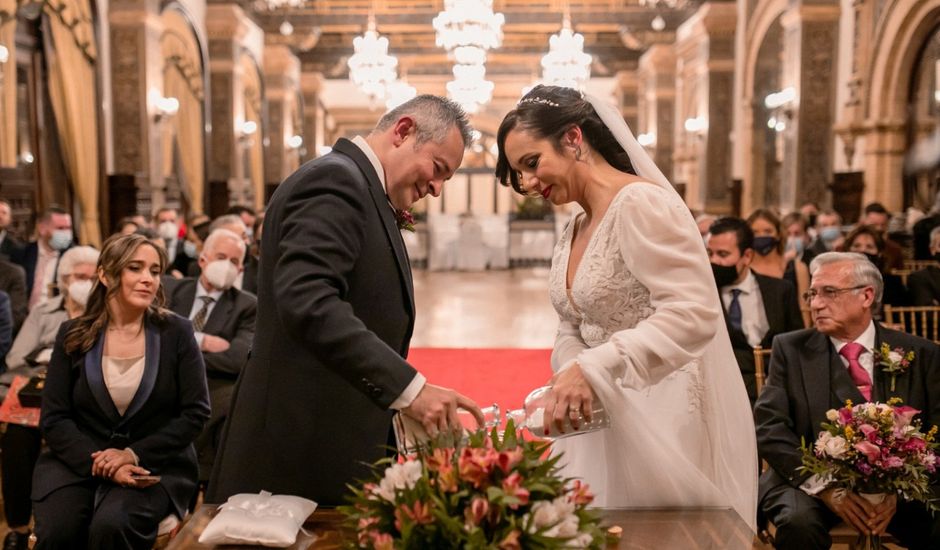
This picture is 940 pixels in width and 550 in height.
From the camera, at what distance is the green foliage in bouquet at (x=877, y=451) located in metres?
2.76

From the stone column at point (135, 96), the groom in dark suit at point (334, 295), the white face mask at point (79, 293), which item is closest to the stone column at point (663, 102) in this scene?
the stone column at point (135, 96)

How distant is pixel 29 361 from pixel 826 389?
369cm

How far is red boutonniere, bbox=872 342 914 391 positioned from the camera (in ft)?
10.6

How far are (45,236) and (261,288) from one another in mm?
5959

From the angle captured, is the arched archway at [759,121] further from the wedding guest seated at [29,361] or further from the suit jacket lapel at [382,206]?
the suit jacket lapel at [382,206]

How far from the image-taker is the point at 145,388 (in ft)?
11.4

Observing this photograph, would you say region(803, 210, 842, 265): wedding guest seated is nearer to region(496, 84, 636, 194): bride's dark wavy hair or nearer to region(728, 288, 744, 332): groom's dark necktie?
region(728, 288, 744, 332): groom's dark necktie

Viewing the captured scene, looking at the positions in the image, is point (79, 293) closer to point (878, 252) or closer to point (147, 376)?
point (147, 376)

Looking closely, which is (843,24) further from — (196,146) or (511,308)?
(196,146)

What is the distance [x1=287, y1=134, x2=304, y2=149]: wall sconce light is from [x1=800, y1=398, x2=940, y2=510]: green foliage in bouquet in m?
21.3

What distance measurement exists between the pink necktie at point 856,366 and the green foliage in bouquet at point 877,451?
51 centimetres

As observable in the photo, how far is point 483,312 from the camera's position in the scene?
1305 cm

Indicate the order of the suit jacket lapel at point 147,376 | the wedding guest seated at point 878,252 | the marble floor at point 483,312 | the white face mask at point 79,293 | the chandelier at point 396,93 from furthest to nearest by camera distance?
the chandelier at point 396,93 < the marble floor at point 483,312 < the wedding guest seated at point 878,252 < the white face mask at point 79,293 < the suit jacket lapel at point 147,376

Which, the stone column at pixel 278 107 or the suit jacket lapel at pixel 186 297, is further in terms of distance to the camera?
the stone column at pixel 278 107
